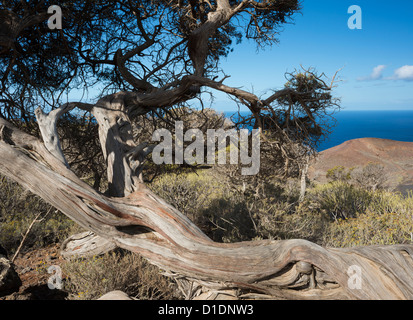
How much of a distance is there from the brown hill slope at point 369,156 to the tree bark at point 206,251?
57.6 ft

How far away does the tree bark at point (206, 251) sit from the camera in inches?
114

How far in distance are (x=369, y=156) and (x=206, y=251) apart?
2170cm

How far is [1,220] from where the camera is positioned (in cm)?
730

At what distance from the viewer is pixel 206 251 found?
3.24 m

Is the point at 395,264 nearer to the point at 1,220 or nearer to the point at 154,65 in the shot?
the point at 154,65

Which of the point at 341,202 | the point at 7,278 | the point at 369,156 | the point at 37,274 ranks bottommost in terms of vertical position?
the point at 37,274

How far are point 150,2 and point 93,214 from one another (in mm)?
5196

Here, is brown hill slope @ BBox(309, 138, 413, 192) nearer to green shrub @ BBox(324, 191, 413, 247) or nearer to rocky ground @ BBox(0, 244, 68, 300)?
green shrub @ BBox(324, 191, 413, 247)

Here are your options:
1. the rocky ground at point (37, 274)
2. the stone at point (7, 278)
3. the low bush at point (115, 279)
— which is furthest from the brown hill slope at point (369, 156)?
the stone at point (7, 278)

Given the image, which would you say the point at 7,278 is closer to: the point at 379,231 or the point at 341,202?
the point at 379,231

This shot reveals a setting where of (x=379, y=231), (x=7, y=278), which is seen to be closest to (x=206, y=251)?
(x=7, y=278)

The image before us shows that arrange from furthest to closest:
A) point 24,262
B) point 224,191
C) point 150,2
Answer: point 224,191 → point 150,2 → point 24,262

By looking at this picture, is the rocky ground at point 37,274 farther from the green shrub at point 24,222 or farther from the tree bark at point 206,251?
the tree bark at point 206,251
